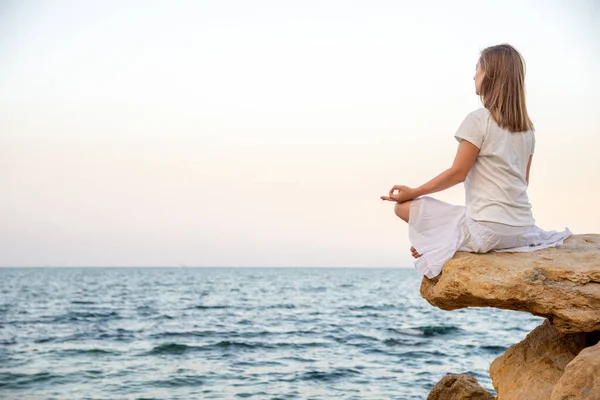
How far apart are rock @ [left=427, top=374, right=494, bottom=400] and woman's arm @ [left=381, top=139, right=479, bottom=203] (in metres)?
3.19

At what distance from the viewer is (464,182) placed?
20.6 feet

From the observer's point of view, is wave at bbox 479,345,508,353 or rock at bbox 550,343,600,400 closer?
rock at bbox 550,343,600,400

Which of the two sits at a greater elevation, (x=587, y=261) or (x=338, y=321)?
(x=587, y=261)

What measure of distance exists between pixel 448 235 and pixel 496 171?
72 cm

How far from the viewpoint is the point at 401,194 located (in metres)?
6.08

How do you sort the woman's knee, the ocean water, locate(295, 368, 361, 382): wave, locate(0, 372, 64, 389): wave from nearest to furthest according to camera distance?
the woman's knee
the ocean water
locate(0, 372, 64, 389): wave
locate(295, 368, 361, 382): wave

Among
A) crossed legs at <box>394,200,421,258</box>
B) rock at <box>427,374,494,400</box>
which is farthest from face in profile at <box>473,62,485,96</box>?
rock at <box>427,374,494,400</box>

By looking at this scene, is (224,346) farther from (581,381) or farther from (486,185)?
(581,381)

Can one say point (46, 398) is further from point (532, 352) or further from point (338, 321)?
point (338, 321)

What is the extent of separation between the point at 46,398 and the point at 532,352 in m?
10.1

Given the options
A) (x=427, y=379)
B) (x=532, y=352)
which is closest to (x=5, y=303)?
(x=427, y=379)

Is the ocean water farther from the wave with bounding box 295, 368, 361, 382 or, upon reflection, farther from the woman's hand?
the woman's hand

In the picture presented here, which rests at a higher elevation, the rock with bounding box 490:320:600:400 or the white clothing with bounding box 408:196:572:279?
the white clothing with bounding box 408:196:572:279

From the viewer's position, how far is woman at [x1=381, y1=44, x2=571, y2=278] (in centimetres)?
582
